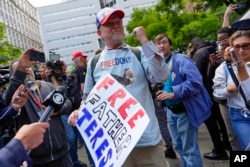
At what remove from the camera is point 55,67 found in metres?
5.21

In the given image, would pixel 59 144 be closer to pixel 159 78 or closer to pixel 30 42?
pixel 159 78

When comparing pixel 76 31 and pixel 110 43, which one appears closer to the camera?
pixel 110 43

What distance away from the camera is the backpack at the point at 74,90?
601 centimetres

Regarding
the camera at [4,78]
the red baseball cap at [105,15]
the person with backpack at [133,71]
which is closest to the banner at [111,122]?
the person with backpack at [133,71]

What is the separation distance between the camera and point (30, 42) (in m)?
102

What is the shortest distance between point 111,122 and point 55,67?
3.24m

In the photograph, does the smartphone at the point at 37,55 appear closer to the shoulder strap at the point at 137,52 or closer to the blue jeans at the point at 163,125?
the shoulder strap at the point at 137,52

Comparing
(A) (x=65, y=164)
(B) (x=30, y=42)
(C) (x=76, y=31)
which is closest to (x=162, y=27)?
(A) (x=65, y=164)

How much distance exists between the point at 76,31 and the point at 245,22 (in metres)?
115

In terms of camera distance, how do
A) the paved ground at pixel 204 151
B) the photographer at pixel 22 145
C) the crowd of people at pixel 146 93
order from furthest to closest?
the paved ground at pixel 204 151, the crowd of people at pixel 146 93, the photographer at pixel 22 145

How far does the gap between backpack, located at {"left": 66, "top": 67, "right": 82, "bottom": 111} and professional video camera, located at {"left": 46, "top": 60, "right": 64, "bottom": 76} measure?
769 millimetres

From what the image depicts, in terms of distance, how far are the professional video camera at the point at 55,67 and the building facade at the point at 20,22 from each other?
230 ft

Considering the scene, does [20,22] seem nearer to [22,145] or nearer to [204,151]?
[204,151]

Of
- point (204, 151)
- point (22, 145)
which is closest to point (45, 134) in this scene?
point (22, 145)
